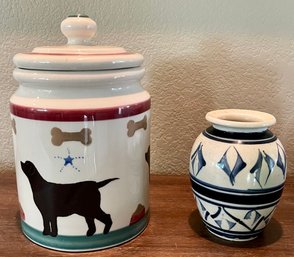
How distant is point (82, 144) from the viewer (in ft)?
1.37

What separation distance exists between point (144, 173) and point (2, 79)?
353 mm

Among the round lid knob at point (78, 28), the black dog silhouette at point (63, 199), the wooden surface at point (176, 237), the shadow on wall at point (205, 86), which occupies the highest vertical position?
the round lid knob at point (78, 28)

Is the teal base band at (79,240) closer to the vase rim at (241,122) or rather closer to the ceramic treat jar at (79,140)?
the ceramic treat jar at (79,140)

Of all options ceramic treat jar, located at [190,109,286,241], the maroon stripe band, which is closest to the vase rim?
ceramic treat jar, located at [190,109,286,241]

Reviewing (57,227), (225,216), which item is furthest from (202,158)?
(57,227)

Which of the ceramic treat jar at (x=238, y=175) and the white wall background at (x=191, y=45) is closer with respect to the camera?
the ceramic treat jar at (x=238, y=175)

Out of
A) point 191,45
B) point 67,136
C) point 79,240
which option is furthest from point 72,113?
point 191,45

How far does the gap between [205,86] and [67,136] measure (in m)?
0.33

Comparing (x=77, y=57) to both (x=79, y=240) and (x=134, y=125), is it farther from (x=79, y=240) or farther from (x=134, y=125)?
(x=79, y=240)

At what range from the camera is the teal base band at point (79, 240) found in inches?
17.6

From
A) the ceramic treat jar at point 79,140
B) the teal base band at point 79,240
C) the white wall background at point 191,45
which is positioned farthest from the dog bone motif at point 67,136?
the white wall background at point 191,45

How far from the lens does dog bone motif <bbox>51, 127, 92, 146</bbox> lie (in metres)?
0.41

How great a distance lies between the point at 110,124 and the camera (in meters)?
0.42

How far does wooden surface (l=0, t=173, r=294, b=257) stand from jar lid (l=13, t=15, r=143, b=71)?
226mm
